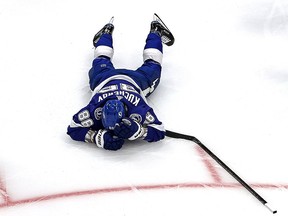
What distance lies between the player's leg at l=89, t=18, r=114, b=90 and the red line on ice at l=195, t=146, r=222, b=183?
111 centimetres

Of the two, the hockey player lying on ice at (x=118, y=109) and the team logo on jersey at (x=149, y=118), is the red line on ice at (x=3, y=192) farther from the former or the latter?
the team logo on jersey at (x=149, y=118)

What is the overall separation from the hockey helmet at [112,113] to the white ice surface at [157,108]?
263mm

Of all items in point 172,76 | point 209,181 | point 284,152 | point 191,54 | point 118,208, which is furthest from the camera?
point 191,54

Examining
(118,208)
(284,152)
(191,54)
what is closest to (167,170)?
(118,208)

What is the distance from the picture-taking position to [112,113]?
3877mm

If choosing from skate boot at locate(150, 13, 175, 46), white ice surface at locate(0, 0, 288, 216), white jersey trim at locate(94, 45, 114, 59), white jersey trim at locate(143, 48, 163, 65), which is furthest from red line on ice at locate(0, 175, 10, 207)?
skate boot at locate(150, 13, 175, 46)

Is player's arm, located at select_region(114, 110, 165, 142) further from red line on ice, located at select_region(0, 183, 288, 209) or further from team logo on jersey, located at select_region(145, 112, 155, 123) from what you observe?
red line on ice, located at select_region(0, 183, 288, 209)

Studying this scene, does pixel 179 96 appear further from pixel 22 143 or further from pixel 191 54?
pixel 22 143

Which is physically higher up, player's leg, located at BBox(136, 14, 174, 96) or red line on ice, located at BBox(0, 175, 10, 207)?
player's leg, located at BBox(136, 14, 174, 96)

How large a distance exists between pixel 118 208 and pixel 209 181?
0.71 meters

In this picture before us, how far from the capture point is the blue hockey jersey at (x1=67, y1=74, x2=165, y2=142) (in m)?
4.08

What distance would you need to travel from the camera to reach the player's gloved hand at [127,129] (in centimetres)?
378

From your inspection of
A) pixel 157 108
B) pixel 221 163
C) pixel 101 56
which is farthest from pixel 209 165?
pixel 101 56

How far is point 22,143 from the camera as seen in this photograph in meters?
4.12
